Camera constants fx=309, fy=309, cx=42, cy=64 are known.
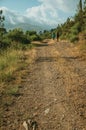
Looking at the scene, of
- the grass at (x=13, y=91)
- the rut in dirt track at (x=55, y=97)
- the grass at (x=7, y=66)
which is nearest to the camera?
the rut in dirt track at (x=55, y=97)

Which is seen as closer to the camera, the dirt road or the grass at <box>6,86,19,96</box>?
the dirt road

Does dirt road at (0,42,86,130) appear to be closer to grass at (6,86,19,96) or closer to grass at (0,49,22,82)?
grass at (6,86,19,96)

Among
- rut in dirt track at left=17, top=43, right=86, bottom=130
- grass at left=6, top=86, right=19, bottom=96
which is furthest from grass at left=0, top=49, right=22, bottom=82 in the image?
grass at left=6, top=86, right=19, bottom=96

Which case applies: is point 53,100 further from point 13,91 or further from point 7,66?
point 7,66

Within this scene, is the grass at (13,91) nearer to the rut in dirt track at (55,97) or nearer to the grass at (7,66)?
the rut in dirt track at (55,97)

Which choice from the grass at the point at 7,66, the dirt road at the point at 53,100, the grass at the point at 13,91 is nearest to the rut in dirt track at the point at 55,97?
the dirt road at the point at 53,100

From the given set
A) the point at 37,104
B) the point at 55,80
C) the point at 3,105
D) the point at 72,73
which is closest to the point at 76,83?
the point at 55,80

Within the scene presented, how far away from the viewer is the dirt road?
7109mm

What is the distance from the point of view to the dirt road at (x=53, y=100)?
7109 mm

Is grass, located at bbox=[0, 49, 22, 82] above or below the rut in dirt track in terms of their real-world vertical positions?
above

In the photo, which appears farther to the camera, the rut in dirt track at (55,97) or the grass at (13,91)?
the grass at (13,91)

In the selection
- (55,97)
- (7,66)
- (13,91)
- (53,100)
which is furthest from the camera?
(7,66)

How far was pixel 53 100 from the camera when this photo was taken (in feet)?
28.4

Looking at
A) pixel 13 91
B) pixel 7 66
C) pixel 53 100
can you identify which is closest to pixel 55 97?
pixel 53 100
